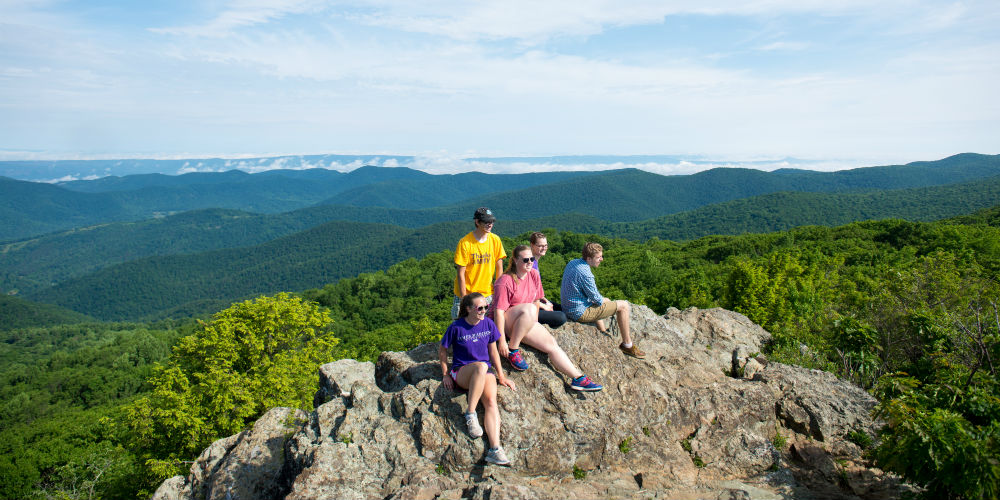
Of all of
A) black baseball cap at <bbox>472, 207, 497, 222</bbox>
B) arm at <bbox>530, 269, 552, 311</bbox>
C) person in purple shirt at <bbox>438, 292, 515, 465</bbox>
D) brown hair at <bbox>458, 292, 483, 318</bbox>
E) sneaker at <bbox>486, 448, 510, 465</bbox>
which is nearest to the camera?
sneaker at <bbox>486, 448, 510, 465</bbox>

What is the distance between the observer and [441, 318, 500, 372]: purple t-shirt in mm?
7781

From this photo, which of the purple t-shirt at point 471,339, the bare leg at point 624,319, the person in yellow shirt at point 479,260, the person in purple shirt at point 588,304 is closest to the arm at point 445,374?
the purple t-shirt at point 471,339

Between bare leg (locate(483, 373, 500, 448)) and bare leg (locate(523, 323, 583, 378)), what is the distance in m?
1.24

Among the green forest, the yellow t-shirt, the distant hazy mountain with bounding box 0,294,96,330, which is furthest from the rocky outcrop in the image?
the distant hazy mountain with bounding box 0,294,96,330

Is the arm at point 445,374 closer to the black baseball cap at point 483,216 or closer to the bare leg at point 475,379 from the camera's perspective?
the bare leg at point 475,379

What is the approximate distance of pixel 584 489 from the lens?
273 inches

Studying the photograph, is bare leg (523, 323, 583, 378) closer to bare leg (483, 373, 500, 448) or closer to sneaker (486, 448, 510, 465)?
bare leg (483, 373, 500, 448)

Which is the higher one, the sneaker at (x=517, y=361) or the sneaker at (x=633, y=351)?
the sneaker at (x=517, y=361)

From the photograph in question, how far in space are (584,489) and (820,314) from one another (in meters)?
15.1

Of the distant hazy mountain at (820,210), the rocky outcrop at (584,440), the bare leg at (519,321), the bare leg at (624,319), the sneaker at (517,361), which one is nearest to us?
the rocky outcrop at (584,440)

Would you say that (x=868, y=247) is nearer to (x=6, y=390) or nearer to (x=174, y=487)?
(x=174, y=487)

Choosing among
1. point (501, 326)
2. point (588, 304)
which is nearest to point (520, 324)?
point (501, 326)

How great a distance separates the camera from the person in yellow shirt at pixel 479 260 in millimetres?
9266

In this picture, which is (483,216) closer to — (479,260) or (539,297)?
(479,260)
